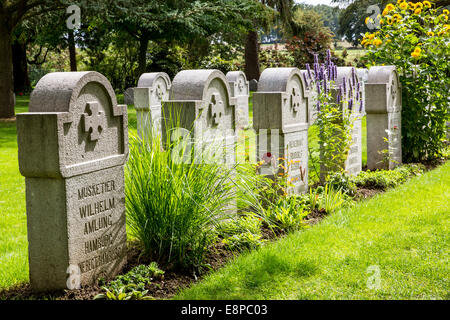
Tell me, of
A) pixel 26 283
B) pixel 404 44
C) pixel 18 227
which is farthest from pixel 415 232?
pixel 404 44

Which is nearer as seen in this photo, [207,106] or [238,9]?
[207,106]

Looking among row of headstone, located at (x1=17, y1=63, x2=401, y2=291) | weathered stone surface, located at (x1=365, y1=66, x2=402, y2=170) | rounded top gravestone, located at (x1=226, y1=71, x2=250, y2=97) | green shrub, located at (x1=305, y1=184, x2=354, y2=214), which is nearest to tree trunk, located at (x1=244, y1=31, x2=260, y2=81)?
rounded top gravestone, located at (x1=226, y1=71, x2=250, y2=97)

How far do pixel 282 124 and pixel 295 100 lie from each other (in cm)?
55

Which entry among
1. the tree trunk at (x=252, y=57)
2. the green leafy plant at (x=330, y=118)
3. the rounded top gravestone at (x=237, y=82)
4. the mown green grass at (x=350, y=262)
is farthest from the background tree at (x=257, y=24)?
the mown green grass at (x=350, y=262)

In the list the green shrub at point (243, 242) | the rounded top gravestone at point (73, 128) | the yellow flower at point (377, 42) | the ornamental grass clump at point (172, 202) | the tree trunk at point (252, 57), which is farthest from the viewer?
the tree trunk at point (252, 57)

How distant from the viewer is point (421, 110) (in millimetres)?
9312

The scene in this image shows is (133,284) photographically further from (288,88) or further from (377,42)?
(377,42)

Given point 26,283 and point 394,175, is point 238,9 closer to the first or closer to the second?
point 394,175

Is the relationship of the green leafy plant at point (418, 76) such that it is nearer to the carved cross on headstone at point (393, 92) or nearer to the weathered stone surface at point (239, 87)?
the carved cross on headstone at point (393, 92)

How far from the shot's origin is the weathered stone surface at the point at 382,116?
848 cm

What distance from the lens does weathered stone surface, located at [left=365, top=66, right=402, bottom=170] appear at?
8.48 metres

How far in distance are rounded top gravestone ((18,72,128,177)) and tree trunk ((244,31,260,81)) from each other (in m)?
24.5

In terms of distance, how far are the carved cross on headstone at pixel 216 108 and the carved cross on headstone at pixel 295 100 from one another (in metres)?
1.31

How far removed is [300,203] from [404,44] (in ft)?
15.0
